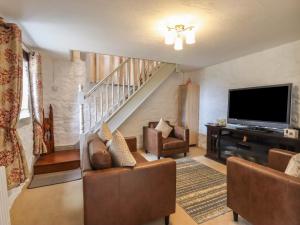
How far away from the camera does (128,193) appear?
155 centimetres

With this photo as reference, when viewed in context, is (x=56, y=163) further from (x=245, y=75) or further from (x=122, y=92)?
(x=245, y=75)

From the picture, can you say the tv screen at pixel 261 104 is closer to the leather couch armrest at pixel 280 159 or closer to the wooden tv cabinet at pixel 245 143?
the wooden tv cabinet at pixel 245 143

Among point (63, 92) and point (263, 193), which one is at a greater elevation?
point (63, 92)

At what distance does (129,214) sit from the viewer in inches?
61.8

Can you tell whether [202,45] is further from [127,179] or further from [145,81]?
A: [127,179]

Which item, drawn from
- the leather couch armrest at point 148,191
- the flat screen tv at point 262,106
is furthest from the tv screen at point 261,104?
the leather couch armrest at point 148,191

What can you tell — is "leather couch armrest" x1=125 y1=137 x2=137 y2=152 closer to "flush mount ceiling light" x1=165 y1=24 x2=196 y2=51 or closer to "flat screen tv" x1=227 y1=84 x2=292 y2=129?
"flush mount ceiling light" x1=165 y1=24 x2=196 y2=51

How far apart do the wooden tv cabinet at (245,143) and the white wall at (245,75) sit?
1.89 feet

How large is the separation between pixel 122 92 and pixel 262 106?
2967 mm

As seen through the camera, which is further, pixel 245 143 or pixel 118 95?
pixel 118 95

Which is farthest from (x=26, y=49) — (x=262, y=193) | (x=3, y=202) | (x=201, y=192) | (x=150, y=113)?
(x=262, y=193)

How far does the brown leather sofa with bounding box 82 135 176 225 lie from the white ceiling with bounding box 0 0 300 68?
158 cm

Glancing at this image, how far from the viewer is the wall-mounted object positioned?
4668 millimetres

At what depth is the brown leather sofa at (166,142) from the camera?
12.0ft
